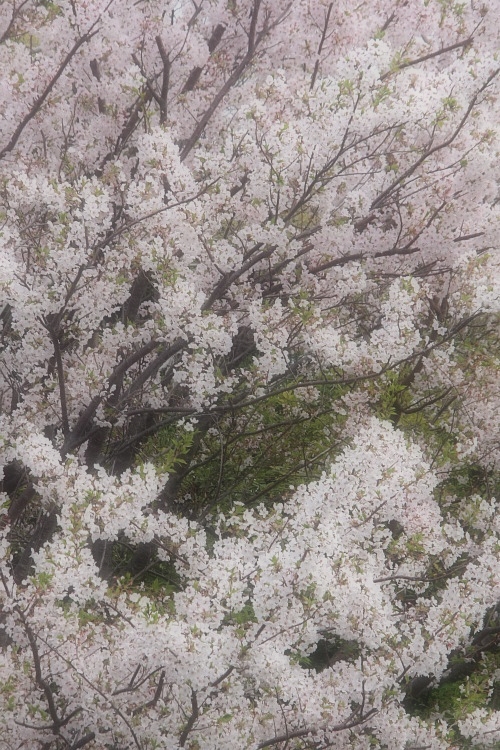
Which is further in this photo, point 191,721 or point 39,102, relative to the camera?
point 39,102

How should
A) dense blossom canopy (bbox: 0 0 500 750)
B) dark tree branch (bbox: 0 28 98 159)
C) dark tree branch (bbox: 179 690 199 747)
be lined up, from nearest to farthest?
dark tree branch (bbox: 179 690 199 747), dense blossom canopy (bbox: 0 0 500 750), dark tree branch (bbox: 0 28 98 159)

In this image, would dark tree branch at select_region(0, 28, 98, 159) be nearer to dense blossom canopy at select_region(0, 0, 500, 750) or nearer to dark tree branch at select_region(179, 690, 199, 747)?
dense blossom canopy at select_region(0, 0, 500, 750)

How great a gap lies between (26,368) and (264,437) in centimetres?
375

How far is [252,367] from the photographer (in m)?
9.46

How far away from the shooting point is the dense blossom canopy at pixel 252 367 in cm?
632

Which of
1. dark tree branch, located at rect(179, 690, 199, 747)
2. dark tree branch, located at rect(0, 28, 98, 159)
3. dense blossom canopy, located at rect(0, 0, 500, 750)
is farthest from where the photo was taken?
dark tree branch, located at rect(0, 28, 98, 159)

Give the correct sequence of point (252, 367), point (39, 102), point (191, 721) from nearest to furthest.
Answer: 1. point (191, 721)
2. point (39, 102)
3. point (252, 367)

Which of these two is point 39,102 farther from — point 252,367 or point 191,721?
point 191,721

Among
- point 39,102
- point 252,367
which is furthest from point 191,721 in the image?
point 39,102

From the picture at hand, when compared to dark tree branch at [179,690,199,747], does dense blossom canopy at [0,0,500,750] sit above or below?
above

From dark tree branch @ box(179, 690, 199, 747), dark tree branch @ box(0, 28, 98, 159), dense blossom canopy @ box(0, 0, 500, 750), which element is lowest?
dark tree branch @ box(179, 690, 199, 747)

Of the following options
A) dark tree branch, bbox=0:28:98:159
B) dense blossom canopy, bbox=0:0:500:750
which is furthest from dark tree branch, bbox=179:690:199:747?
dark tree branch, bbox=0:28:98:159

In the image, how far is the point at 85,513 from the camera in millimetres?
6566

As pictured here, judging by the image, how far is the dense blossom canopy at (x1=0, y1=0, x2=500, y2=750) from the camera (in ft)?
20.7
